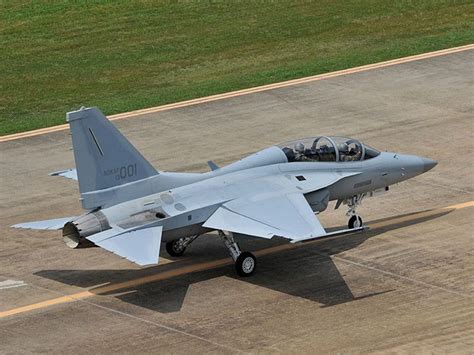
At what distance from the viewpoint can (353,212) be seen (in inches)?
1249

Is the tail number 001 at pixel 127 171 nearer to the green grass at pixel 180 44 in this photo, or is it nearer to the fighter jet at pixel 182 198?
the fighter jet at pixel 182 198

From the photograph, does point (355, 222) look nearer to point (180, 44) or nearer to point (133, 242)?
point (133, 242)

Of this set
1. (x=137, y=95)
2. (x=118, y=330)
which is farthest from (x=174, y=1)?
(x=118, y=330)

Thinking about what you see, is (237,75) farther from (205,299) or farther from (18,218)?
(205,299)

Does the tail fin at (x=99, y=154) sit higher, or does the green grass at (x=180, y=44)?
the tail fin at (x=99, y=154)

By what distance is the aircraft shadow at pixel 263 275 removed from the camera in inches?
1092

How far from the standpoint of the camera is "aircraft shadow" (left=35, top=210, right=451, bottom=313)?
2773 cm

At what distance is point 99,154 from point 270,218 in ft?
12.8

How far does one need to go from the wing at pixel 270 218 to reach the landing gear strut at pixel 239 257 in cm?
59

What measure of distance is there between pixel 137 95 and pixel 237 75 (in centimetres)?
375

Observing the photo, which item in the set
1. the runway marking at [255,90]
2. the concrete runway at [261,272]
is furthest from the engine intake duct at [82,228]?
the runway marking at [255,90]

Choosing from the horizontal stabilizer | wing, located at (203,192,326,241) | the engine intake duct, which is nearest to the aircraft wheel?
wing, located at (203,192,326,241)

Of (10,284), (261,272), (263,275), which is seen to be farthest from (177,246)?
(10,284)

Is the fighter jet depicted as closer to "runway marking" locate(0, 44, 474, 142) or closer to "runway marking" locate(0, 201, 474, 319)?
"runway marking" locate(0, 201, 474, 319)
